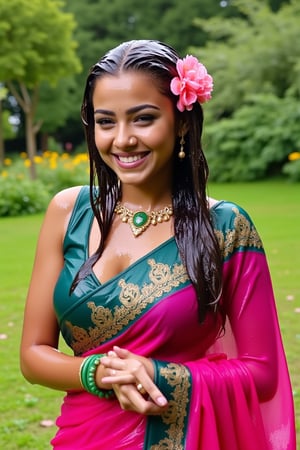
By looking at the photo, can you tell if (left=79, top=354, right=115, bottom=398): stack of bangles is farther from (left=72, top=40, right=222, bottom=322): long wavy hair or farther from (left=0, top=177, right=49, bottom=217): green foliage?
(left=0, top=177, right=49, bottom=217): green foliage

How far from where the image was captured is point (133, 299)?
176cm

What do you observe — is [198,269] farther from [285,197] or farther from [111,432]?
[285,197]

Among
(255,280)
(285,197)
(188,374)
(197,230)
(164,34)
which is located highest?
(164,34)

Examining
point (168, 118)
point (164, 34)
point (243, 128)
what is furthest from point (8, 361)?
point (164, 34)

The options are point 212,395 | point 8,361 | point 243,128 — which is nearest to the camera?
point 212,395

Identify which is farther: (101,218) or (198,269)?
(101,218)

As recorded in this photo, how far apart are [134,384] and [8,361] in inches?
149

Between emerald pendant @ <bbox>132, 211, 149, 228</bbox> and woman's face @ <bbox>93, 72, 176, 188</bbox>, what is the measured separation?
0.34 feet

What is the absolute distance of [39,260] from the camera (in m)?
1.93

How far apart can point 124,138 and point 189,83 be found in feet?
0.70

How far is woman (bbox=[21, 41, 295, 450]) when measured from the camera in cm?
176

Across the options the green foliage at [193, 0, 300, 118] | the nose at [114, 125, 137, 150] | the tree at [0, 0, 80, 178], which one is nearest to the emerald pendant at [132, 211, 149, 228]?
the nose at [114, 125, 137, 150]

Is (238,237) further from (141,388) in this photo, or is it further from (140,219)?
(141,388)

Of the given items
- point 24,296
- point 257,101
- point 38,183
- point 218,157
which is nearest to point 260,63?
point 257,101
